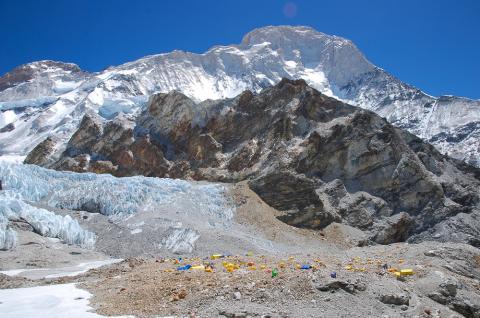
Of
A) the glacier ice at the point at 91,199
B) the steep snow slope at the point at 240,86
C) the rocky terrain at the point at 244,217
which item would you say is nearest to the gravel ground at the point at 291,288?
the rocky terrain at the point at 244,217

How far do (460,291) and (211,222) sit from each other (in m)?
21.0

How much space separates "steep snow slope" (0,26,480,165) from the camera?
11612 centimetres

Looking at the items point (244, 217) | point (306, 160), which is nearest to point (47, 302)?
point (244, 217)

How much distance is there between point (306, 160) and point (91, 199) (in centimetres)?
1993

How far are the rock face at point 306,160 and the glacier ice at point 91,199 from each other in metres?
6.47

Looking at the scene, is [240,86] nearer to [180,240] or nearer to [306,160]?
[306,160]

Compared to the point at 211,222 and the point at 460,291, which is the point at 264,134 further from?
the point at 460,291

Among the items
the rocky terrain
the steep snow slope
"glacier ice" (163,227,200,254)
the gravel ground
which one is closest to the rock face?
the rocky terrain

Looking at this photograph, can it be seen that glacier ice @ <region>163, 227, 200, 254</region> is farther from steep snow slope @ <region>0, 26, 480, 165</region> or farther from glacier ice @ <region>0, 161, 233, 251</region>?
steep snow slope @ <region>0, 26, 480, 165</region>

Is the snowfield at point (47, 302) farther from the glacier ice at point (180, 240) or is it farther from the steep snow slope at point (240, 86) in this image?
the steep snow slope at point (240, 86)

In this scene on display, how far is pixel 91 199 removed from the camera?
103 feet

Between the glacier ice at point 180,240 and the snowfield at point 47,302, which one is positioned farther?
the glacier ice at point 180,240

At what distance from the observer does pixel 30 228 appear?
24859 millimetres

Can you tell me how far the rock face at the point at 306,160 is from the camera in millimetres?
38688
